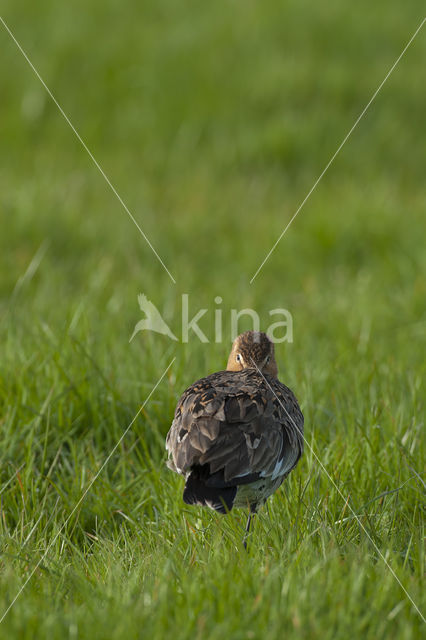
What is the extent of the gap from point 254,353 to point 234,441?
2.52 feet

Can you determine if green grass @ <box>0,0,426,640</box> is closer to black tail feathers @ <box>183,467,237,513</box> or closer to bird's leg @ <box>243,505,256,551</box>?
bird's leg @ <box>243,505,256,551</box>

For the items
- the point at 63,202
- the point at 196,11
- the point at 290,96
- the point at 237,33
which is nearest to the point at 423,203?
the point at 290,96

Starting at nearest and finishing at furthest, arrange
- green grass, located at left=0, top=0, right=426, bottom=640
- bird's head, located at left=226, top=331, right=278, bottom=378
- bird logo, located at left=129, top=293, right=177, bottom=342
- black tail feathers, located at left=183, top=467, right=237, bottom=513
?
green grass, located at left=0, top=0, right=426, bottom=640, black tail feathers, located at left=183, top=467, right=237, bottom=513, bird's head, located at left=226, top=331, right=278, bottom=378, bird logo, located at left=129, top=293, right=177, bottom=342

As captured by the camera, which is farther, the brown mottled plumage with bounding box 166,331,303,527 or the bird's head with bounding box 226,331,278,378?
the bird's head with bounding box 226,331,278,378

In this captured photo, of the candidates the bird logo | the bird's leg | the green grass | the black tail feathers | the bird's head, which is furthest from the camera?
the bird logo

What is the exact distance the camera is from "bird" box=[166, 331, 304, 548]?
265cm

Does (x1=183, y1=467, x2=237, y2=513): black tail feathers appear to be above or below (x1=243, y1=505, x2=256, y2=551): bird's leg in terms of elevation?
above

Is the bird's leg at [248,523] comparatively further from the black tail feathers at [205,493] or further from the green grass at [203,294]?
the black tail feathers at [205,493]

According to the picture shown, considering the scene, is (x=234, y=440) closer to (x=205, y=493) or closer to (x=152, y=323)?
(x=205, y=493)

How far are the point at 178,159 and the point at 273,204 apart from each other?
4.44 ft

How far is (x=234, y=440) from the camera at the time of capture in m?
2.71

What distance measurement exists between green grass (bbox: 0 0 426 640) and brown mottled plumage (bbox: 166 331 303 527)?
0.18m

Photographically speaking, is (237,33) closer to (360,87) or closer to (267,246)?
(360,87)

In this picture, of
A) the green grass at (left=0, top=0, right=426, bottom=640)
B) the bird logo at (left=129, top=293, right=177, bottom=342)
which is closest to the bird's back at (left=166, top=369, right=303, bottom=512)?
the green grass at (left=0, top=0, right=426, bottom=640)
